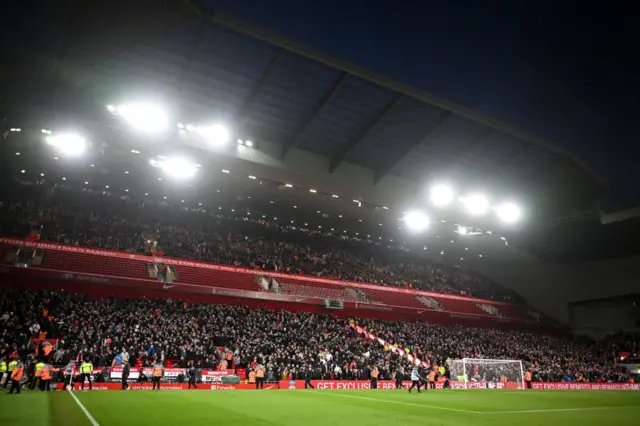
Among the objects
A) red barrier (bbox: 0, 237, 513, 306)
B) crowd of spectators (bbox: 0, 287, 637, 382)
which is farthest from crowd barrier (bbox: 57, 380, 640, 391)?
red barrier (bbox: 0, 237, 513, 306)

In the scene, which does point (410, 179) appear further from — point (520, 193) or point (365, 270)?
point (365, 270)

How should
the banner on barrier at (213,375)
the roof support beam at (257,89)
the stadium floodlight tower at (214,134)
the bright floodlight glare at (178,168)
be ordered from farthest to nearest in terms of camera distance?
the bright floodlight glare at (178,168) → the stadium floodlight tower at (214,134) → the roof support beam at (257,89) → the banner on barrier at (213,375)

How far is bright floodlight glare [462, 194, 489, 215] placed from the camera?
36156 mm

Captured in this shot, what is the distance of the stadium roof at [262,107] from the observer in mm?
20141

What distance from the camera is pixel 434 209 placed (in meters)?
35.5

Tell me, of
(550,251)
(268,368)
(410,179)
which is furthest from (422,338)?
(550,251)

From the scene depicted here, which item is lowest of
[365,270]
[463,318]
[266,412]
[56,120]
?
[266,412]

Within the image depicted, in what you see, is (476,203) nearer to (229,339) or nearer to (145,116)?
(229,339)

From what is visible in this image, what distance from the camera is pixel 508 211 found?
3794cm

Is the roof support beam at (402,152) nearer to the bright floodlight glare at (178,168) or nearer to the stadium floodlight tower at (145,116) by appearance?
the bright floodlight glare at (178,168)

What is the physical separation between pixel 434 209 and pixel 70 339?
91.5 ft

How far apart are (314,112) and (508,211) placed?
862 inches

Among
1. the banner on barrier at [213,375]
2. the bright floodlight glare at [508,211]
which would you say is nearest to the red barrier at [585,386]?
the bright floodlight glare at [508,211]

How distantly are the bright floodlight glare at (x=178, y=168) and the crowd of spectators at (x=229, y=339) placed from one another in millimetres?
9359
